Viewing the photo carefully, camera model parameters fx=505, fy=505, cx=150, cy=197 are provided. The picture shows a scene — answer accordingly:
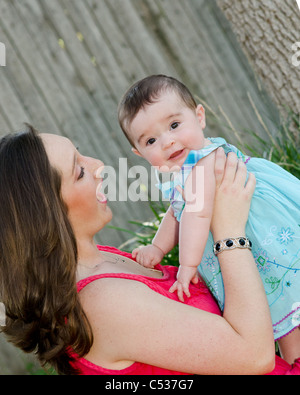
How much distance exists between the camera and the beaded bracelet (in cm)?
160

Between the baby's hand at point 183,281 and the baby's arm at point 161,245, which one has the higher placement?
the baby's arm at point 161,245

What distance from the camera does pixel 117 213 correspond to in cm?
423

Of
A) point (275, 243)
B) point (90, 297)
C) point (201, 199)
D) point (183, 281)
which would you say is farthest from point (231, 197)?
point (90, 297)

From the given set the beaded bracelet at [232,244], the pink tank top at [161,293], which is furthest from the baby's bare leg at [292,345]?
the beaded bracelet at [232,244]

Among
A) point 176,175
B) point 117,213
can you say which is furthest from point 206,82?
Result: point 176,175

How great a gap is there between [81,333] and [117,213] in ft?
9.07

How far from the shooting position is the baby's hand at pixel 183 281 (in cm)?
167

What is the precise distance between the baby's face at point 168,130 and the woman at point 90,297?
270 millimetres

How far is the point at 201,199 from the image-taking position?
1.69 meters

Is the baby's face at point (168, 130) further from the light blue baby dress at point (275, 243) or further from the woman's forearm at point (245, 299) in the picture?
the woman's forearm at point (245, 299)

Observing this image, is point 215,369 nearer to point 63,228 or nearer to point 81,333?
point 81,333

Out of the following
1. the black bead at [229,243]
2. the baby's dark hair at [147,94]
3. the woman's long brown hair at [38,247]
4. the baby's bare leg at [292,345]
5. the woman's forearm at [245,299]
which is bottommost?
the baby's bare leg at [292,345]

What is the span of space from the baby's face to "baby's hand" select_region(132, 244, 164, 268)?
0.35 metres

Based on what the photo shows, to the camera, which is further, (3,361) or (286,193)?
(3,361)
